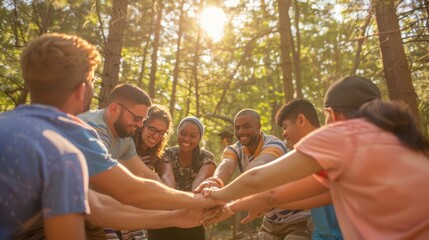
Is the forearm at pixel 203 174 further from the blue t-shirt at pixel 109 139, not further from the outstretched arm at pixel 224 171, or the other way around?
the blue t-shirt at pixel 109 139

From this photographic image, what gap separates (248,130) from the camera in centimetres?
590

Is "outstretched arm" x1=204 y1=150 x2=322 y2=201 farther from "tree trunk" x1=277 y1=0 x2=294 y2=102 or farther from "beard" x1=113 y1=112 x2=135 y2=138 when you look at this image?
"tree trunk" x1=277 y1=0 x2=294 y2=102

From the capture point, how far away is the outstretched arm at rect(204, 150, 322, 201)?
2.42 meters

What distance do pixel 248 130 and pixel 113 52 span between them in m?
2.74

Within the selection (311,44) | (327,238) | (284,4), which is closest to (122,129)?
(327,238)

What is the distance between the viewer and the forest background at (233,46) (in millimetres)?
7227

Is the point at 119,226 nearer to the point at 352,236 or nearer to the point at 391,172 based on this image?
the point at 352,236

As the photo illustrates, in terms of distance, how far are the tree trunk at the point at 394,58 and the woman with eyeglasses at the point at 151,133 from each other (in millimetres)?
3643

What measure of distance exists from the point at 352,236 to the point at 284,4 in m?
7.75

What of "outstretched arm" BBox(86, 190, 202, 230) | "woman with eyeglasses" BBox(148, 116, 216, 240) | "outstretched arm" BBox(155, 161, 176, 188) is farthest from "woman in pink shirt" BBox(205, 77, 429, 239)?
"woman with eyeglasses" BBox(148, 116, 216, 240)

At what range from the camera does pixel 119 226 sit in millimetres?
3418

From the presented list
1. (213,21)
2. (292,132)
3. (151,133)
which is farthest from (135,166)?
(213,21)

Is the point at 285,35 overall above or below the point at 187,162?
above

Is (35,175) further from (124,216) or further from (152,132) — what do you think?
(152,132)
